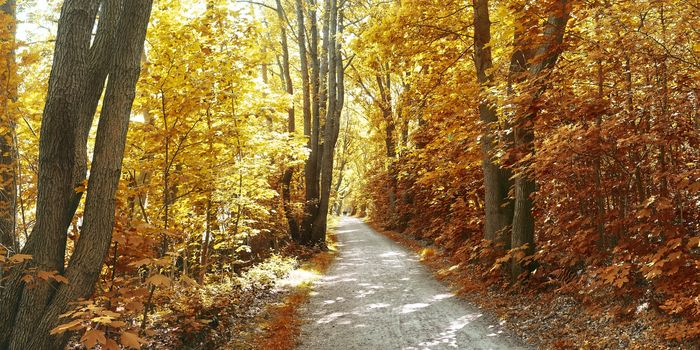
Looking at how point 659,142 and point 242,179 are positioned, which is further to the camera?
point 242,179

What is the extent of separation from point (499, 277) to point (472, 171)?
5.32m

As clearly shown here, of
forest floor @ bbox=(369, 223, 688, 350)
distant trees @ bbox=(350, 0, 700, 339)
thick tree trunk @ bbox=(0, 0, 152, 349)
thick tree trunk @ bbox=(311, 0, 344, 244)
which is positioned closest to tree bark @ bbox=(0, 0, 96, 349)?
thick tree trunk @ bbox=(0, 0, 152, 349)

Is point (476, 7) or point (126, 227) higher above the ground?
point (476, 7)

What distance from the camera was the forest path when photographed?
23.9ft

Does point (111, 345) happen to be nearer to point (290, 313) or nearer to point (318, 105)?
point (290, 313)

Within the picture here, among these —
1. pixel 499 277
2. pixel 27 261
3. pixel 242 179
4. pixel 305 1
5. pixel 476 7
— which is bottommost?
→ pixel 499 277

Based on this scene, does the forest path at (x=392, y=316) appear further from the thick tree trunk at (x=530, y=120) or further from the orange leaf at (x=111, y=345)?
the orange leaf at (x=111, y=345)

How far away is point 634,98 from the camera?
260 inches

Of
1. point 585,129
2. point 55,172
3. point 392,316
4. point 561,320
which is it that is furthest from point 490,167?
point 55,172

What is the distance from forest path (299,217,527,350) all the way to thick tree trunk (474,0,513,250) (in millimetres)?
1812

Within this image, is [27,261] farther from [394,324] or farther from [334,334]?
[394,324]

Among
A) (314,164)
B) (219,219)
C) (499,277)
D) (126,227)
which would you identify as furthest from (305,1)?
(126,227)

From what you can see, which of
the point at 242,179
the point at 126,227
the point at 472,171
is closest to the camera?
the point at 126,227

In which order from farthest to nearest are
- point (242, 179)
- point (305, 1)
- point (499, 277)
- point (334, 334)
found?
point (305, 1) → point (242, 179) → point (499, 277) → point (334, 334)
